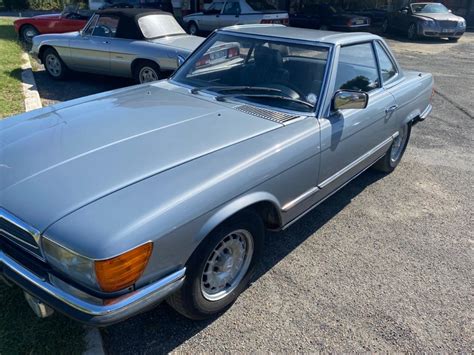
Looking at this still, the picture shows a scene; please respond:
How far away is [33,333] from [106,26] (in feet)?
21.7

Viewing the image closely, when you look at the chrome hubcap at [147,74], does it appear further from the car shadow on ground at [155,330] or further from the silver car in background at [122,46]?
the car shadow on ground at [155,330]

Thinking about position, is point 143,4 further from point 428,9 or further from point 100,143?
point 100,143

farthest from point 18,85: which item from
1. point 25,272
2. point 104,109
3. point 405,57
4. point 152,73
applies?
point 405,57

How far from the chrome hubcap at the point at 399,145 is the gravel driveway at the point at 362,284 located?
0.22 metres

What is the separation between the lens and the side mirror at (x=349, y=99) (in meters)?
3.04

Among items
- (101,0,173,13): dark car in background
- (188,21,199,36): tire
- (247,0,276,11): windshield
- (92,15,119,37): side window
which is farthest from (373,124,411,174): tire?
(188,21,199,36): tire

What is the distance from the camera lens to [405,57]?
13.5 m

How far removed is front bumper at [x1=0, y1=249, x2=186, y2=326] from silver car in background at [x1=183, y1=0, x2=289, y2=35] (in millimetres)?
12382

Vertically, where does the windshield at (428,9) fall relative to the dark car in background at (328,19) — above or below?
above

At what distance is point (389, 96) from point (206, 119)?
2.04m

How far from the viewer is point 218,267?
2.61 metres

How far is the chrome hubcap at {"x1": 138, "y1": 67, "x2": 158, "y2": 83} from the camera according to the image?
721 cm

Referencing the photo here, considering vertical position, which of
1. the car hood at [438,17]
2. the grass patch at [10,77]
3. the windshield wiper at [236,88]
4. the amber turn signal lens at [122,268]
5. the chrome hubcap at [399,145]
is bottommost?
the chrome hubcap at [399,145]

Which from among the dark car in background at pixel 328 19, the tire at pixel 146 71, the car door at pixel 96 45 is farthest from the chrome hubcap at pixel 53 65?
the dark car in background at pixel 328 19
